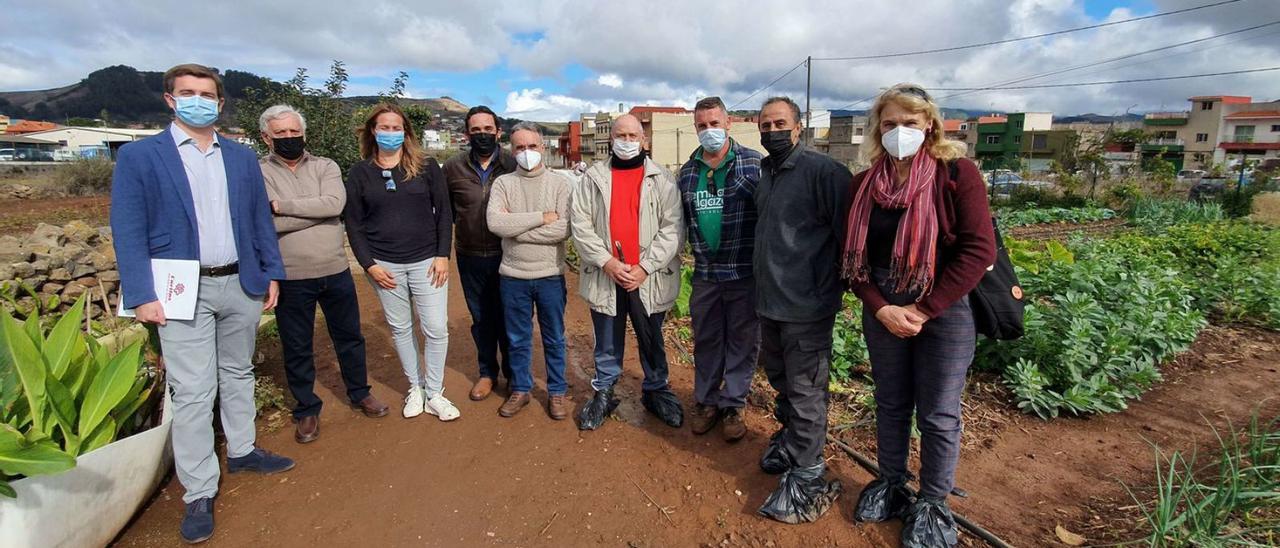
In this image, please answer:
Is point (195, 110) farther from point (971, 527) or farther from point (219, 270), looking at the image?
point (971, 527)

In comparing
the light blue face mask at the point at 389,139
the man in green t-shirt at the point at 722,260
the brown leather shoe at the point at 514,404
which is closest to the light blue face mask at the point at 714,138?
the man in green t-shirt at the point at 722,260

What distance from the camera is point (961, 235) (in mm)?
2131

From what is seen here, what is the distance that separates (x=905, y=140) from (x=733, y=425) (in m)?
1.75

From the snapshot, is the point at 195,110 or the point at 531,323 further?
the point at 531,323

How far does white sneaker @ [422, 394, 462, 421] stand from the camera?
361 centimetres

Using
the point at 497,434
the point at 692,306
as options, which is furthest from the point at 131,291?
the point at 692,306

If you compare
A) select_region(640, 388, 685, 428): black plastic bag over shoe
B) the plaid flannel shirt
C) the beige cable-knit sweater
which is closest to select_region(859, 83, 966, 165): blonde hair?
the plaid flannel shirt

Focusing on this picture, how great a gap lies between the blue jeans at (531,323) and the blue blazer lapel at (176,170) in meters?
1.50

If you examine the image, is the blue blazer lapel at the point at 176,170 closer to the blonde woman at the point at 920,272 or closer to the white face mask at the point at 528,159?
the white face mask at the point at 528,159

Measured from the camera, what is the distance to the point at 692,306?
10.5 feet

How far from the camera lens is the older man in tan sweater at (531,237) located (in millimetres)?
3330

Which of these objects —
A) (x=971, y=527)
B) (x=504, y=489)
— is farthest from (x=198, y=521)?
(x=971, y=527)

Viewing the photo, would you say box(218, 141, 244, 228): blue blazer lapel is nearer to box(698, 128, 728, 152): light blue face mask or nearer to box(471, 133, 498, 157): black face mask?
box(471, 133, 498, 157): black face mask

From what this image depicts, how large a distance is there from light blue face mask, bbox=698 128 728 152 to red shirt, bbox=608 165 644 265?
1.30 ft
